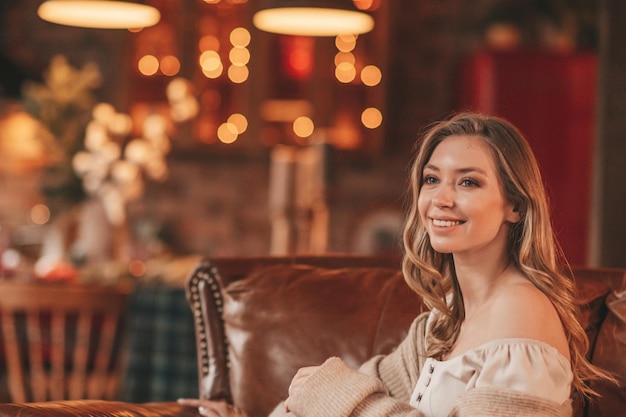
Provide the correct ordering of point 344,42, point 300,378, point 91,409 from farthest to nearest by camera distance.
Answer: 1. point 344,42
2. point 91,409
3. point 300,378

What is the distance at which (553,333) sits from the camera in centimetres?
190

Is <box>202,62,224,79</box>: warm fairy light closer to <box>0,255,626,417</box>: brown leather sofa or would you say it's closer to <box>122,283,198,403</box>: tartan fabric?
<box>122,283,198,403</box>: tartan fabric

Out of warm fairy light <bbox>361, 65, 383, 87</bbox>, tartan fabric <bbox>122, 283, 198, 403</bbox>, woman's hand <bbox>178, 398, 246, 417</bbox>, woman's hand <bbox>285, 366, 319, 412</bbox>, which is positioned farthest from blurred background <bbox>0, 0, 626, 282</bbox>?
woman's hand <bbox>285, 366, 319, 412</bbox>

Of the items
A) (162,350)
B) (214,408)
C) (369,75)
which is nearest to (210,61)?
(369,75)

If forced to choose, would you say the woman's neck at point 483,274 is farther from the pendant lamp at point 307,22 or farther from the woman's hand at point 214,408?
the pendant lamp at point 307,22

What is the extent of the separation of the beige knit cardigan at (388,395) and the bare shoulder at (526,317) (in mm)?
123

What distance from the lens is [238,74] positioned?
667 centimetres

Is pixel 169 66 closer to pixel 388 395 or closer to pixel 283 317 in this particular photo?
pixel 283 317

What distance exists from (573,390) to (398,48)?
16.2 ft

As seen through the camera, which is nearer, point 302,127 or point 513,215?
point 513,215

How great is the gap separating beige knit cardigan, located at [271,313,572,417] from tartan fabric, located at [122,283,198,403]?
1.82 meters

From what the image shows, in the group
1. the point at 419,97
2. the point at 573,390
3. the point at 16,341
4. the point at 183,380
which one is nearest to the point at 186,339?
the point at 183,380

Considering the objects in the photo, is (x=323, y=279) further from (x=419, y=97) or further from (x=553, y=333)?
(x=419, y=97)

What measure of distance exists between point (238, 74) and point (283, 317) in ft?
14.0
